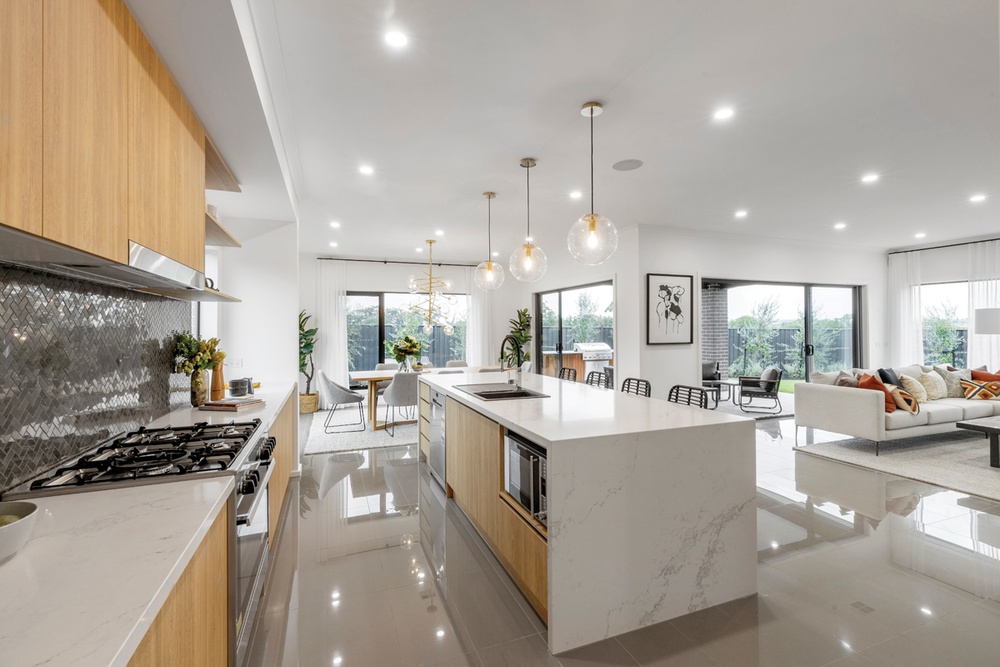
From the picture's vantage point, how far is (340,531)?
3.04 m

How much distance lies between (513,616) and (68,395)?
204 cm

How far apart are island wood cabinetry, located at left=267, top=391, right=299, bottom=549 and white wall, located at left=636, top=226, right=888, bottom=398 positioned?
4163 mm

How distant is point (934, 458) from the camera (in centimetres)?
448

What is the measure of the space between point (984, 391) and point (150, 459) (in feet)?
26.0

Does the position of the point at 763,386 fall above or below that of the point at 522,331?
below

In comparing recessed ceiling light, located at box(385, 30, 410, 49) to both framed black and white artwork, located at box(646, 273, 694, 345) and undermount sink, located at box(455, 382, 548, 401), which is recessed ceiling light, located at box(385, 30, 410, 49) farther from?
framed black and white artwork, located at box(646, 273, 694, 345)

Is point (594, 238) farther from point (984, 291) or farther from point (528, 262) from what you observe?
point (984, 291)

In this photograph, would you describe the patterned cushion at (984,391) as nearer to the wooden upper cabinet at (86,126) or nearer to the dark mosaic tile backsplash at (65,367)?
the wooden upper cabinet at (86,126)

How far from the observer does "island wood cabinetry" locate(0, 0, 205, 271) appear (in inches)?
36.4

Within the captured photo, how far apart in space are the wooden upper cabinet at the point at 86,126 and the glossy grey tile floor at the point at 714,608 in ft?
5.65

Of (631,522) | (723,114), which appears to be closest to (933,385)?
(723,114)

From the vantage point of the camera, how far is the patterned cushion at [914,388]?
5.20 m

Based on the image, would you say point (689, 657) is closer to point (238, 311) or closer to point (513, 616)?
point (513, 616)

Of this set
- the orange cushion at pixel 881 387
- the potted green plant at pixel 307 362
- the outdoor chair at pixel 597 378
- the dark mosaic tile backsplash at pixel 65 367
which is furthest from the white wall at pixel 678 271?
the dark mosaic tile backsplash at pixel 65 367
